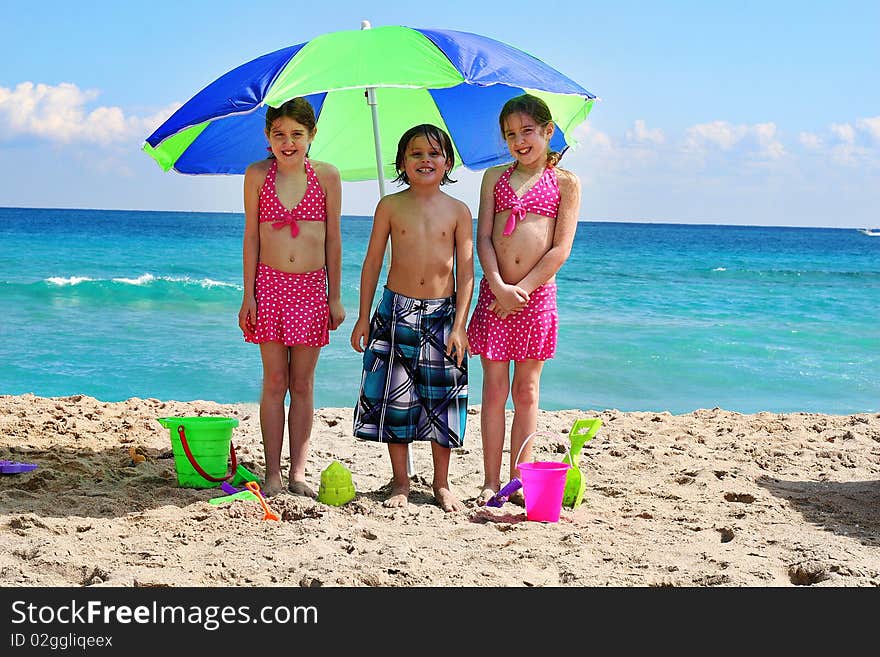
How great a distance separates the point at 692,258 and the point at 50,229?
2933 centimetres

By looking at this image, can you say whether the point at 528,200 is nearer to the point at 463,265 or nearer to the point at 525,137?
the point at 525,137

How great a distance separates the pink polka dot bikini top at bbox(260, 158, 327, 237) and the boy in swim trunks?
27 centimetres

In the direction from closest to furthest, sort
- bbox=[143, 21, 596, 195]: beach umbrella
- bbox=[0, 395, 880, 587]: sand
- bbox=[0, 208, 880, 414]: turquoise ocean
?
bbox=[0, 395, 880, 587]: sand → bbox=[143, 21, 596, 195]: beach umbrella → bbox=[0, 208, 880, 414]: turquoise ocean

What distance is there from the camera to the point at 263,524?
365cm

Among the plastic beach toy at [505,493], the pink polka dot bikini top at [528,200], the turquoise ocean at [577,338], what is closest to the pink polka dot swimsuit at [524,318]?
the pink polka dot bikini top at [528,200]

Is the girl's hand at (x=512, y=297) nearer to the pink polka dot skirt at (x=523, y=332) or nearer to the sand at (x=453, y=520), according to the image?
the pink polka dot skirt at (x=523, y=332)

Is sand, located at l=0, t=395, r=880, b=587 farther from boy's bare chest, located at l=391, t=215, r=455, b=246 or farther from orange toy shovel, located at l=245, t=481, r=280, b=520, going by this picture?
boy's bare chest, located at l=391, t=215, r=455, b=246

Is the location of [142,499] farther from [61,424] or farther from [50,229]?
[50,229]

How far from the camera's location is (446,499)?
402 cm

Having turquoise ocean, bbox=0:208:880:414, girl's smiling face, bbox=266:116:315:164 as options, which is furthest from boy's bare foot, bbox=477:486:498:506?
turquoise ocean, bbox=0:208:880:414

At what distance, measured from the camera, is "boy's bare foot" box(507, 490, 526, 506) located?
4055mm

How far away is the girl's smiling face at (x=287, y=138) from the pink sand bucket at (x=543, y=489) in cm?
171

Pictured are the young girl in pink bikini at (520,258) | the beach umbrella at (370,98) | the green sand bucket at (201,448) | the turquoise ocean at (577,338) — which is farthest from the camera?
the turquoise ocean at (577,338)

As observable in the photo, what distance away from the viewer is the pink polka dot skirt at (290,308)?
13.2 feet
